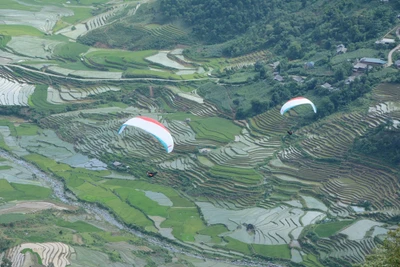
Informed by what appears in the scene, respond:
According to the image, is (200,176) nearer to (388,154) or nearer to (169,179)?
(169,179)

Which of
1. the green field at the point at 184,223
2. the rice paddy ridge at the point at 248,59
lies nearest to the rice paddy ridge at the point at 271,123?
the rice paddy ridge at the point at 248,59

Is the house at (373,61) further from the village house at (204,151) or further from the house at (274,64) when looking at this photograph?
the village house at (204,151)

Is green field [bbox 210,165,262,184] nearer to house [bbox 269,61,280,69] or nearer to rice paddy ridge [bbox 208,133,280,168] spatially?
rice paddy ridge [bbox 208,133,280,168]

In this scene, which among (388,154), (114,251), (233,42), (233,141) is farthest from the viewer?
(233,42)

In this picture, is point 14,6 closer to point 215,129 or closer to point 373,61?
point 215,129

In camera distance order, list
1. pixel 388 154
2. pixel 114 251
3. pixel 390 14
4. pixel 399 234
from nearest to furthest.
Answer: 1. pixel 399 234
2. pixel 114 251
3. pixel 388 154
4. pixel 390 14

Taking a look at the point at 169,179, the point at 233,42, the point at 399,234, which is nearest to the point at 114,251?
the point at 169,179

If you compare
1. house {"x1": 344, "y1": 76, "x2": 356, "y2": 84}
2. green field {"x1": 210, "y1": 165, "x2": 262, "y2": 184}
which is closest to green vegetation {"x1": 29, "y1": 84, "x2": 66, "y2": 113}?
green field {"x1": 210, "y1": 165, "x2": 262, "y2": 184}
